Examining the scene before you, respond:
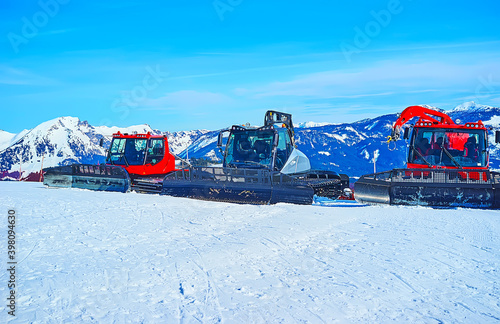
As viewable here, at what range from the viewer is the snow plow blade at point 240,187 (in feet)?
38.5

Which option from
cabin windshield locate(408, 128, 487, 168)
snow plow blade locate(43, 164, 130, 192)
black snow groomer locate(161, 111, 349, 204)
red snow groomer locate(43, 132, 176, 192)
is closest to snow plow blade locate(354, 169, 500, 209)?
cabin windshield locate(408, 128, 487, 168)

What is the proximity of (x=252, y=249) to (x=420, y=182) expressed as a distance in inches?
240

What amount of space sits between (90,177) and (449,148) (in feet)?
35.7

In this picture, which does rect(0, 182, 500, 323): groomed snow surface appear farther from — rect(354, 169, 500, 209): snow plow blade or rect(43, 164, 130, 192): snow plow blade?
rect(43, 164, 130, 192): snow plow blade

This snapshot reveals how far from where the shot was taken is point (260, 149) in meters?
13.5

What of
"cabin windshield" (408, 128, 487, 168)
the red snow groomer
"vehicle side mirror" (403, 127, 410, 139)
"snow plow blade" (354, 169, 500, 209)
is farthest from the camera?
the red snow groomer

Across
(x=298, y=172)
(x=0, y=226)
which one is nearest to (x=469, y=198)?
(x=298, y=172)

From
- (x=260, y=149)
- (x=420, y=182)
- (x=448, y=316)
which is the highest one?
(x=260, y=149)

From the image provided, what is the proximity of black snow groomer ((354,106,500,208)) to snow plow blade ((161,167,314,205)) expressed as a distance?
159 centimetres

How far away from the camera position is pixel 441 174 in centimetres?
1113

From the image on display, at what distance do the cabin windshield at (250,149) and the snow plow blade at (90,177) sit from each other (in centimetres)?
349

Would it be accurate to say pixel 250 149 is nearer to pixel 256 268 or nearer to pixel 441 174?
pixel 441 174

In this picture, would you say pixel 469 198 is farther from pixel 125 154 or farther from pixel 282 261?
pixel 125 154

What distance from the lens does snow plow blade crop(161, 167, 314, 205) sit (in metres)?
11.8
